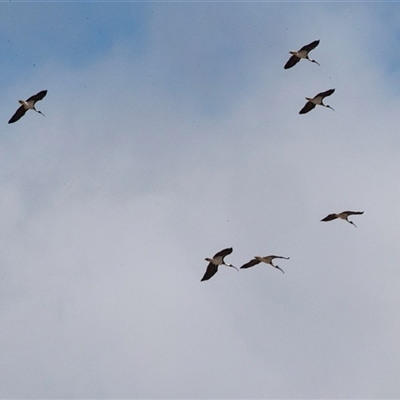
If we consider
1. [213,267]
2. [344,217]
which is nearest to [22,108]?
[213,267]

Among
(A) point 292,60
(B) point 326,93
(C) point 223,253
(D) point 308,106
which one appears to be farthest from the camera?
(D) point 308,106

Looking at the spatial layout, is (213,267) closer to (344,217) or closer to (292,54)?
(344,217)

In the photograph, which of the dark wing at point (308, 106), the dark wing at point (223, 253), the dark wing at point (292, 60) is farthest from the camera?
the dark wing at point (308, 106)

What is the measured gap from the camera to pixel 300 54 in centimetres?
9162

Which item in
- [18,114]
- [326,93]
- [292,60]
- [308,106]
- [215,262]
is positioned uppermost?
[292,60]

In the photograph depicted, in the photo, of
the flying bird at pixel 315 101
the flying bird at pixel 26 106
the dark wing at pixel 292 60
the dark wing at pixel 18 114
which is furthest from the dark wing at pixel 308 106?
the dark wing at pixel 18 114

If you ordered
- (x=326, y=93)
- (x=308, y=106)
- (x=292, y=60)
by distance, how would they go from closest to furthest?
(x=292, y=60), (x=326, y=93), (x=308, y=106)

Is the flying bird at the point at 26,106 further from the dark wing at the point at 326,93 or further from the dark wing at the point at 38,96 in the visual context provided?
the dark wing at the point at 326,93

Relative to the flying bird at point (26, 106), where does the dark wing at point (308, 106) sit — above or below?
above

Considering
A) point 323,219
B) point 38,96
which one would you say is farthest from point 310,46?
point 38,96

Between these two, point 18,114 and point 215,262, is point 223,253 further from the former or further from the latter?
point 18,114

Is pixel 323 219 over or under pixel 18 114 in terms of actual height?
under

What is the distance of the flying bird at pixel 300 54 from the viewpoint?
9038cm

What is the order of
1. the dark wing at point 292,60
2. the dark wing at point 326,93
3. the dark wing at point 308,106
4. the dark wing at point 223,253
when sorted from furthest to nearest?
the dark wing at point 308,106, the dark wing at point 292,60, the dark wing at point 326,93, the dark wing at point 223,253
